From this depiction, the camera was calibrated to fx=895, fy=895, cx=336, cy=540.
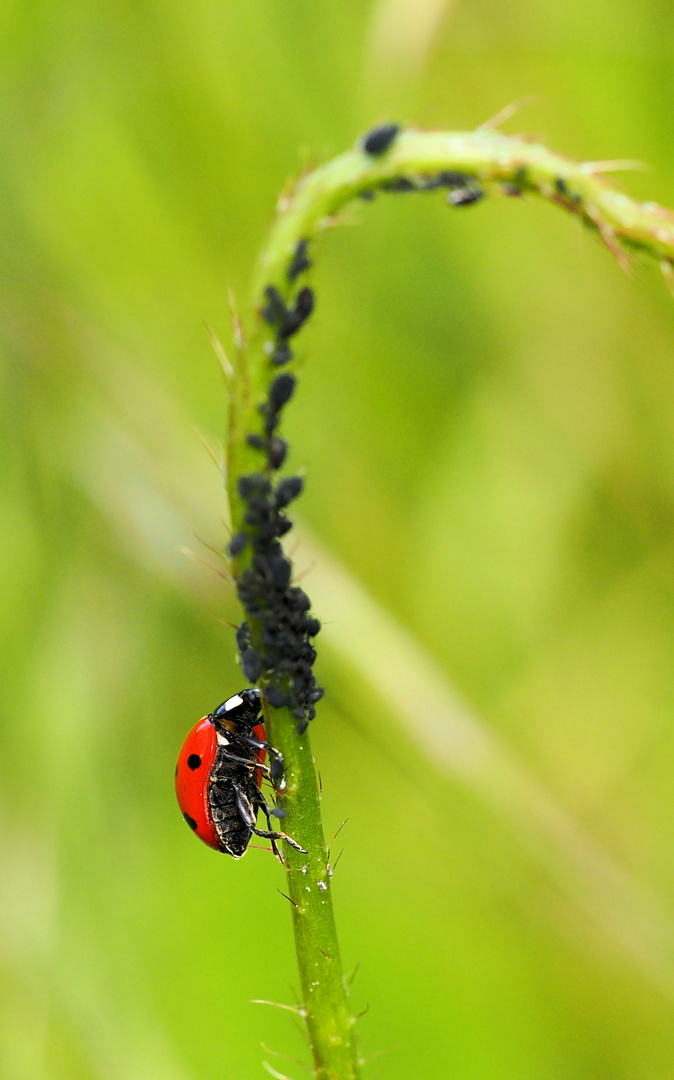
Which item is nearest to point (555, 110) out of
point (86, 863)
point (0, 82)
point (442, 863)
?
point (0, 82)

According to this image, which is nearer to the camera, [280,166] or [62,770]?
[62,770]

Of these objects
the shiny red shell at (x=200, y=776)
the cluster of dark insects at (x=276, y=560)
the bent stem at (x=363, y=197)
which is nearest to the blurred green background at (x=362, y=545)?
the shiny red shell at (x=200, y=776)

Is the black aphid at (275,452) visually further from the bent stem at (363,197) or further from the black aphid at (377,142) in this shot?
the black aphid at (377,142)

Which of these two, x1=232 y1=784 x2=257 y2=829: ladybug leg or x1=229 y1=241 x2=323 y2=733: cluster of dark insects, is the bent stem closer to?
x1=229 y1=241 x2=323 y2=733: cluster of dark insects

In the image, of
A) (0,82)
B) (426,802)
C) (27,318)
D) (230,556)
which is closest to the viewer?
(230,556)

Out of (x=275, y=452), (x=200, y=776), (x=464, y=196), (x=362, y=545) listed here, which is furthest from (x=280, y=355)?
(x=362, y=545)

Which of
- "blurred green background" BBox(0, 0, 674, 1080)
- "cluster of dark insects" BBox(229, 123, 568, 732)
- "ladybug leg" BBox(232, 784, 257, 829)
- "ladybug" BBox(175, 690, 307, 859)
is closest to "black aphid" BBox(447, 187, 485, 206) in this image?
"cluster of dark insects" BBox(229, 123, 568, 732)

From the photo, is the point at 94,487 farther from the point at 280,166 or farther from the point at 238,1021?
the point at 238,1021
